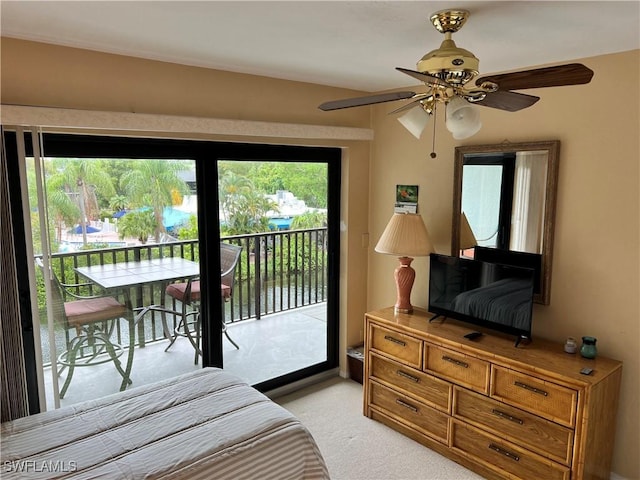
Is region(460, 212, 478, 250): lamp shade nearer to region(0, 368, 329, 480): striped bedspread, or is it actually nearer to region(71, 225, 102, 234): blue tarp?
region(0, 368, 329, 480): striped bedspread

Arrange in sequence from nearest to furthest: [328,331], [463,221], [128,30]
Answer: [128,30] → [463,221] → [328,331]

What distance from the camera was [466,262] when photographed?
118 inches

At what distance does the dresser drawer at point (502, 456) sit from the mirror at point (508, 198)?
0.90 m

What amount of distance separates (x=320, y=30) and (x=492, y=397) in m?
2.20

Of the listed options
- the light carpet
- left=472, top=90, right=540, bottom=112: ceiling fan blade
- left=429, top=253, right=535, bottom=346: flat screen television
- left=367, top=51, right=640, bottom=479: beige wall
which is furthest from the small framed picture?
left=472, top=90, right=540, bottom=112: ceiling fan blade

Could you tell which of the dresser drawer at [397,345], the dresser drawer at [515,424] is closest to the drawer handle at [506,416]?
the dresser drawer at [515,424]

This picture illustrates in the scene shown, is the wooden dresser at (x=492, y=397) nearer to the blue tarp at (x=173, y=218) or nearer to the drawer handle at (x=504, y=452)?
the drawer handle at (x=504, y=452)

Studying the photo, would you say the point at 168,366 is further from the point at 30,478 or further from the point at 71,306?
the point at 30,478

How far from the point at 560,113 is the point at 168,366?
3.05 metres

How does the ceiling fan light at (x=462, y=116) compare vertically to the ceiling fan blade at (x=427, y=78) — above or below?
below

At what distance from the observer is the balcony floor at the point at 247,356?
2959 mm

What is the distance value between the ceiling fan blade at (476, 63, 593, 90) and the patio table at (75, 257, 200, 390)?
7.46 ft

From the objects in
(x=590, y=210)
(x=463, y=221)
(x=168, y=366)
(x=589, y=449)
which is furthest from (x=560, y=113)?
(x=168, y=366)

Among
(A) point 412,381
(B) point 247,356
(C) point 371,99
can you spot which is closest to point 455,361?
(A) point 412,381
